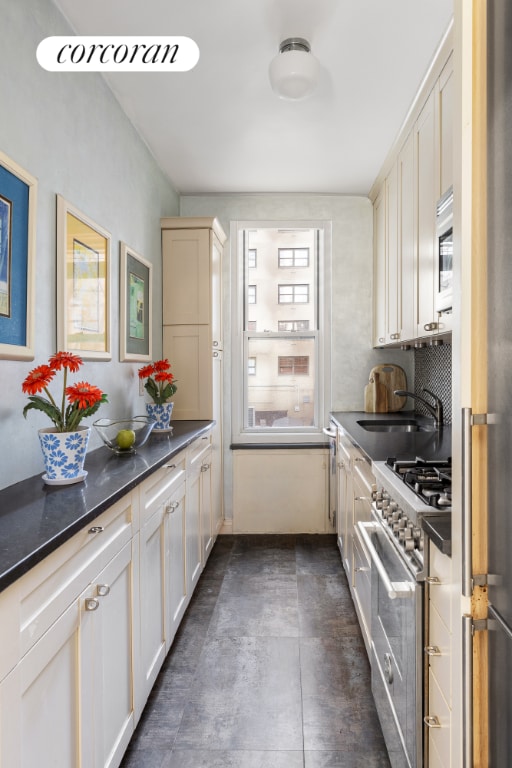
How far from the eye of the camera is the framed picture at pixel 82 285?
177cm

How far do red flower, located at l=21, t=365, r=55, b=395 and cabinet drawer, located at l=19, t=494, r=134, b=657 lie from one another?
1.30 feet

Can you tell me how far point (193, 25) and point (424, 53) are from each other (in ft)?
3.28

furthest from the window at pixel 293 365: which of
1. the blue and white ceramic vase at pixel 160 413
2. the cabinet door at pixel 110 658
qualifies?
the cabinet door at pixel 110 658

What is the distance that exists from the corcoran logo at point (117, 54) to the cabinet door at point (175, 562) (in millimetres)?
1632

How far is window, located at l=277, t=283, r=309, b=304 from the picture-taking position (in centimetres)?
391

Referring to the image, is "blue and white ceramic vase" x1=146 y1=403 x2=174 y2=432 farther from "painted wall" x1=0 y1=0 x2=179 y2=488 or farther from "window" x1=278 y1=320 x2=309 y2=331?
"window" x1=278 y1=320 x2=309 y2=331

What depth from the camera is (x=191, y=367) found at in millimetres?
3363

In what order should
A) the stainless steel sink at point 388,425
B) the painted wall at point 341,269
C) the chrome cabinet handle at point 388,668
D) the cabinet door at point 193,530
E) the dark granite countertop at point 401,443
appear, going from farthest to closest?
1. the painted wall at point 341,269
2. the stainless steel sink at point 388,425
3. the cabinet door at point 193,530
4. the dark granite countertop at point 401,443
5. the chrome cabinet handle at point 388,668

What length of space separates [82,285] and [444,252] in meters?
1.47

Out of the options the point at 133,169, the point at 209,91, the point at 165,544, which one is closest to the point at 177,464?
the point at 165,544

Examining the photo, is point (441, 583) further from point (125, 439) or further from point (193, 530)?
point (193, 530)

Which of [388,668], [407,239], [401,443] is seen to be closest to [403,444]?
[401,443]

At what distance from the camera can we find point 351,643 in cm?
228

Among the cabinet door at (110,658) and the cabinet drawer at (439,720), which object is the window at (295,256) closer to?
the cabinet door at (110,658)
